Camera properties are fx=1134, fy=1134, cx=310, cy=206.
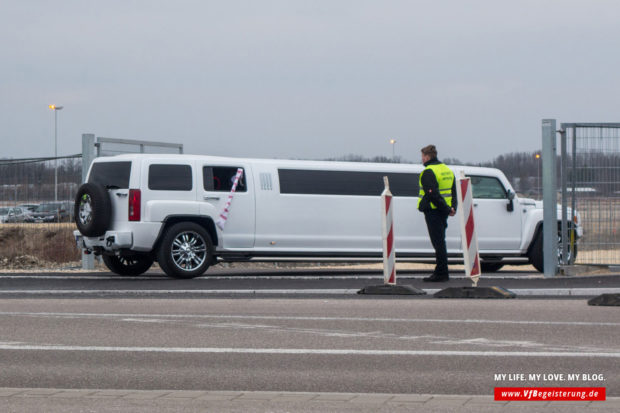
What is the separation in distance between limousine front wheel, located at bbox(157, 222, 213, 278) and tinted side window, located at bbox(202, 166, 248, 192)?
74 cm

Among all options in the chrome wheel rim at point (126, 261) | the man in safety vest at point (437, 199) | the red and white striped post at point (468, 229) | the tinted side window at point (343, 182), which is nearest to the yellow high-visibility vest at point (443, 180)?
the man in safety vest at point (437, 199)

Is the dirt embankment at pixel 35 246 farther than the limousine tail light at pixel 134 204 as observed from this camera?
Yes

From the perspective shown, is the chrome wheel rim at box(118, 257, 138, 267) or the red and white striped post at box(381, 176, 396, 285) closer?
the red and white striped post at box(381, 176, 396, 285)

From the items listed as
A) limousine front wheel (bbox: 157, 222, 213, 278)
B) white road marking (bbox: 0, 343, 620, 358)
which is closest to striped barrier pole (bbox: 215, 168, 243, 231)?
limousine front wheel (bbox: 157, 222, 213, 278)

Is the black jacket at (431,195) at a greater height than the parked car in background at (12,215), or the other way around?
the black jacket at (431,195)

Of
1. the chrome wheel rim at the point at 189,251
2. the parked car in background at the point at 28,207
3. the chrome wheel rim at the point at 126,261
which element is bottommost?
the chrome wheel rim at the point at 126,261

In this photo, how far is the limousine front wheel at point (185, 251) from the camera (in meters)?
17.1

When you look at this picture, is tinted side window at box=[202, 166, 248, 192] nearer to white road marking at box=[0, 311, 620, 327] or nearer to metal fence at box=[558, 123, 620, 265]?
metal fence at box=[558, 123, 620, 265]

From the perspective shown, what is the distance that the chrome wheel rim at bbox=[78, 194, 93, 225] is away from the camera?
17250 mm

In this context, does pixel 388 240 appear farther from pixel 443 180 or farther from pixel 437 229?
pixel 443 180

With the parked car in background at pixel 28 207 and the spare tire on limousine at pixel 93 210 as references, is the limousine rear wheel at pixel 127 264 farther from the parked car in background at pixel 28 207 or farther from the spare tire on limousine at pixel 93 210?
the parked car in background at pixel 28 207

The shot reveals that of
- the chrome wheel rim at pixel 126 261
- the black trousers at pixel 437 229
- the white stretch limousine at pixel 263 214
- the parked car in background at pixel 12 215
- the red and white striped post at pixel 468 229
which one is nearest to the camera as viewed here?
the red and white striped post at pixel 468 229

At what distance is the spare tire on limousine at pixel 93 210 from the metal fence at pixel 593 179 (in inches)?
273

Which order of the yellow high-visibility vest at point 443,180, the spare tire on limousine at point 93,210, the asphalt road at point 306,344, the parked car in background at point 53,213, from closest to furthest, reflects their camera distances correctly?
the asphalt road at point 306,344
the yellow high-visibility vest at point 443,180
the spare tire on limousine at point 93,210
the parked car in background at point 53,213
